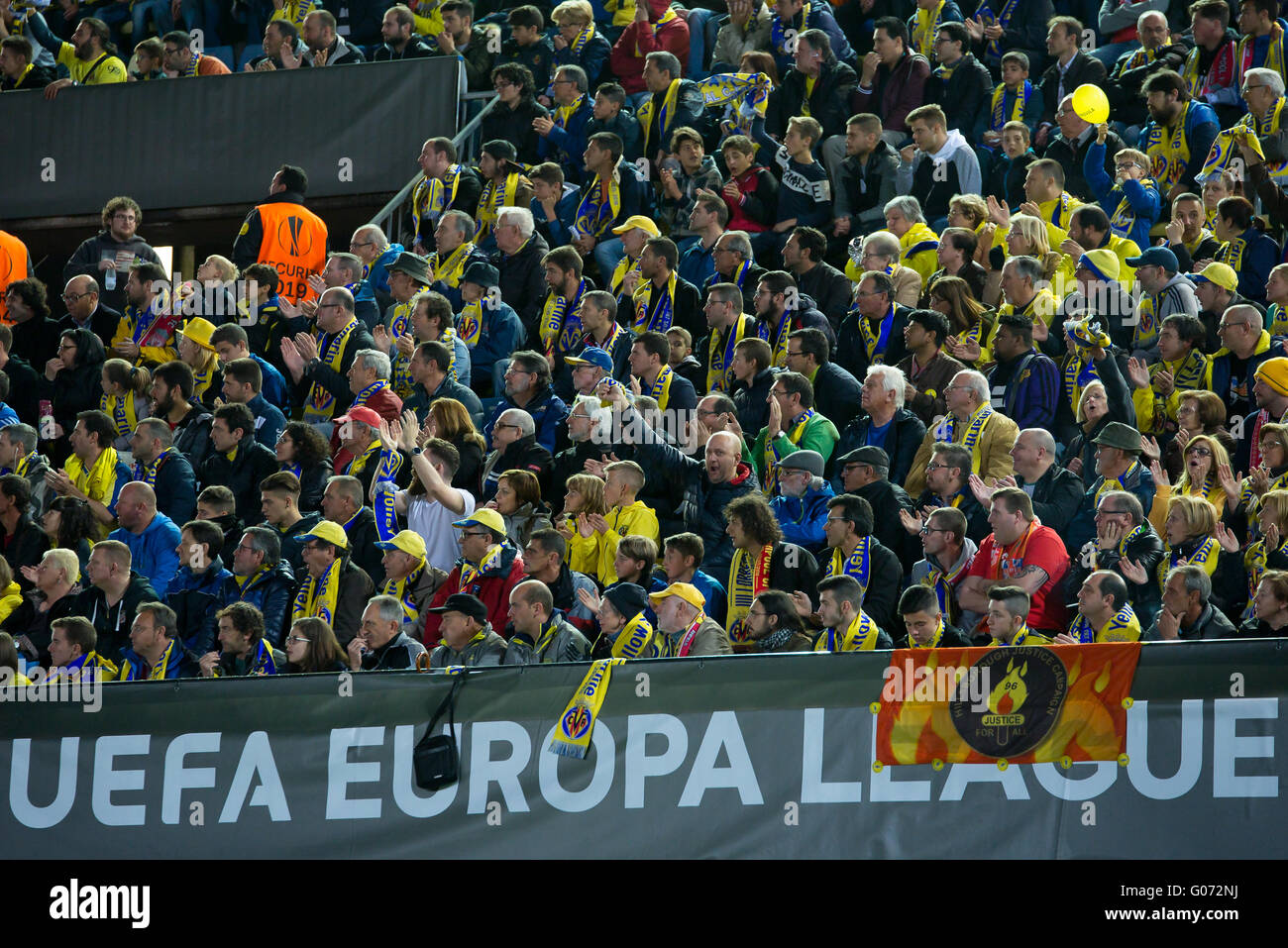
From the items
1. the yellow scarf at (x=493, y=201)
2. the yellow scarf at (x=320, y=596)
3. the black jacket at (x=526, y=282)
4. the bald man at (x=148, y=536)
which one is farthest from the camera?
the yellow scarf at (x=493, y=201)

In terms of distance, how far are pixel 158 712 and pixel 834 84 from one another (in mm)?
8046

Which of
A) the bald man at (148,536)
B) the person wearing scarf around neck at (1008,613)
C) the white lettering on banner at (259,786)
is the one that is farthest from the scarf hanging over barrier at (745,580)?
the bald man at (148,536)

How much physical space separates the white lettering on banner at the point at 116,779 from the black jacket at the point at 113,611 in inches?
78.2

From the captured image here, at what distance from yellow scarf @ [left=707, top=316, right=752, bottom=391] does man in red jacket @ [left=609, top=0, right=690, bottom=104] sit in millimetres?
4047

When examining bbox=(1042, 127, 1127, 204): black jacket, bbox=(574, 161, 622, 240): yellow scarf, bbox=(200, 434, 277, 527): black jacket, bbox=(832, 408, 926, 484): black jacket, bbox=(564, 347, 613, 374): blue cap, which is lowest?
bbox=(200, 434, 277, 527): black jacket

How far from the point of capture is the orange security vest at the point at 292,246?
49.3 ft

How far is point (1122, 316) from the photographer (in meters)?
12.5

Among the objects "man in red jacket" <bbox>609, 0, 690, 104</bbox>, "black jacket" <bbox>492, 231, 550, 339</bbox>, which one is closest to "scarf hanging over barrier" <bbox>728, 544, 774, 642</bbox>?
"black jacket" <bbox>492, 231, 550, 339</bbox>

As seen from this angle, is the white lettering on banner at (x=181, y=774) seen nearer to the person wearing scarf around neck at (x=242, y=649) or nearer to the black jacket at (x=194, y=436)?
the person wearing scarf around neck at (x=242, y=649)

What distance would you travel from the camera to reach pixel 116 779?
31.3ft
